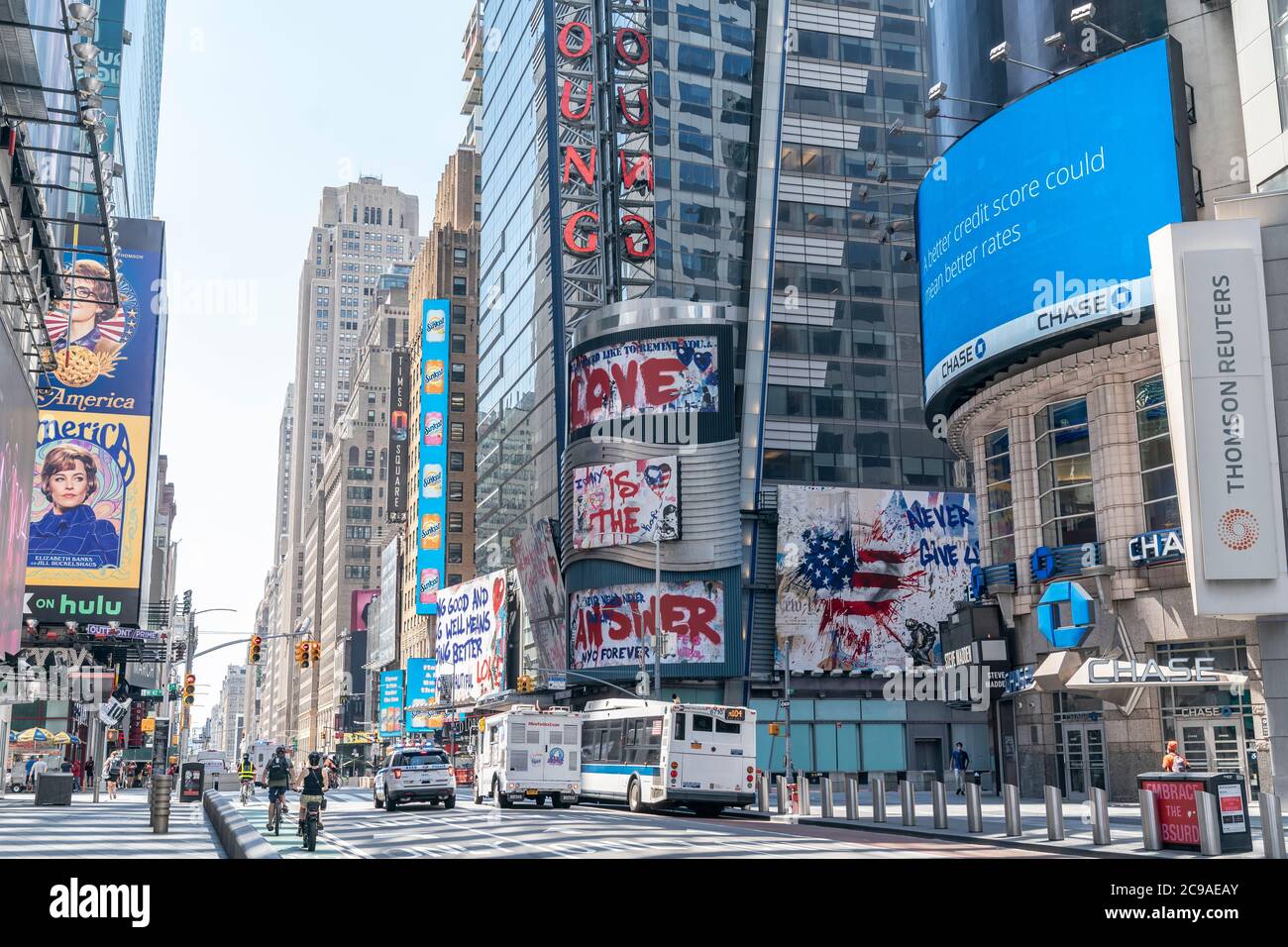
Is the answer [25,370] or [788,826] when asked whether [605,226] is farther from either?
[788,826]

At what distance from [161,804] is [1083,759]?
2963cm

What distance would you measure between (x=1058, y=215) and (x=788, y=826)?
77.1 feet

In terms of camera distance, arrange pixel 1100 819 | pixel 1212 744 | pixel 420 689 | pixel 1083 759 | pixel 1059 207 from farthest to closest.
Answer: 1. pixel 420 689
2. pixel 1059 207
3. pixel 1083 759
4. pixel 1212 744
5. pixel 1100 819

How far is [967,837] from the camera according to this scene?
29.2 meters

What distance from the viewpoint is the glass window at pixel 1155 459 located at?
142 feet

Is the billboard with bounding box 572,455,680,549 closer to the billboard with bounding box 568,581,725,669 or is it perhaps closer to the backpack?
the billboard with bounding box 568,581,725,669

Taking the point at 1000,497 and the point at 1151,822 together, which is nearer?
the point at 1151,822

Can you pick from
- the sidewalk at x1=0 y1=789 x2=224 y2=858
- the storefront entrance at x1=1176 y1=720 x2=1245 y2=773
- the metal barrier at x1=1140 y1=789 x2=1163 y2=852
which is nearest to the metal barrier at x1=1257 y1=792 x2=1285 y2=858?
the metal barrier at x1=1140 y1=789 x2=1163 y2=852

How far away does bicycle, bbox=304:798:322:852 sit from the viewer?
24.9 m

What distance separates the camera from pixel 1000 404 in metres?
49.9

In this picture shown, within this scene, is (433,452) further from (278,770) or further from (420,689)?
(278,770)

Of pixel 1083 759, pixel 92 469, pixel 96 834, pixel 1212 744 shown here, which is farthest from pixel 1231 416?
pixel 92 469

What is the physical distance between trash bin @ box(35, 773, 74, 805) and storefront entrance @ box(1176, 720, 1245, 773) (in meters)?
37.8
